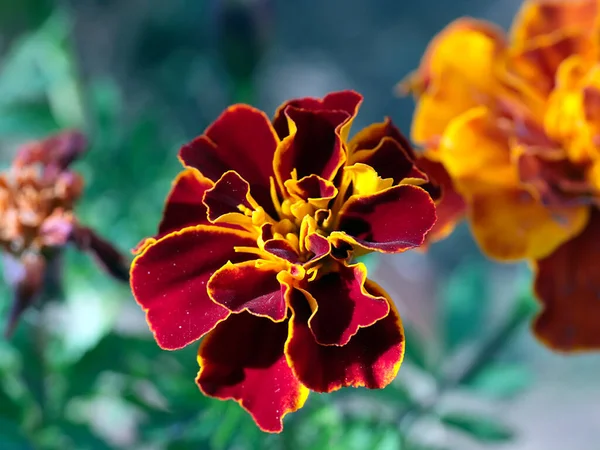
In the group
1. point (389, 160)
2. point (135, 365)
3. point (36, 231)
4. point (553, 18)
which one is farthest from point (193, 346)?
point (553, 18)

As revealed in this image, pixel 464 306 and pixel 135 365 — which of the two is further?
pixel 464 306

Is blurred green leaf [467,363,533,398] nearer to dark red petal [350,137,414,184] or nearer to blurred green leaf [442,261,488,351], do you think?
blurred green leaf [442,261,488,351]

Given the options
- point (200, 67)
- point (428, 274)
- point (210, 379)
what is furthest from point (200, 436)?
point (200, 67)

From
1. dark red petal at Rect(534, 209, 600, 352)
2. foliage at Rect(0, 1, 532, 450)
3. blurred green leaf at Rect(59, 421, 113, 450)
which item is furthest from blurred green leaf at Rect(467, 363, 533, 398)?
blurred green leaf at Rect(59, 421, 113, 450)

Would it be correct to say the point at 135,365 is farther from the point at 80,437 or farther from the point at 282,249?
the point at 282,249

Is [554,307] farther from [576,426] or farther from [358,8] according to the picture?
[358,8]

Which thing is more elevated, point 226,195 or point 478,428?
point 226,195
